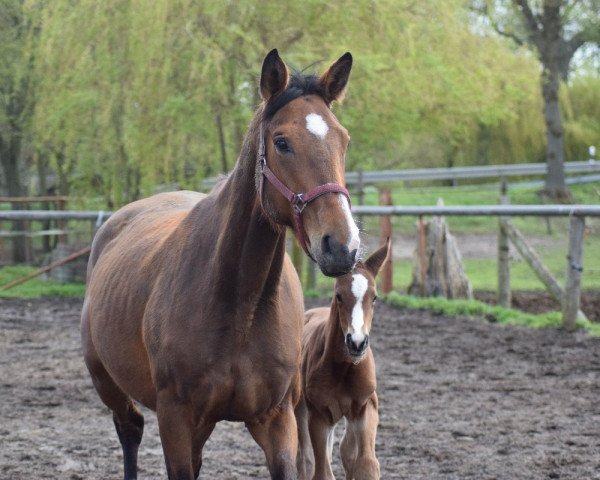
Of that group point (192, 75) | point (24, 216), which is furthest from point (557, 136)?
point (24, 216)

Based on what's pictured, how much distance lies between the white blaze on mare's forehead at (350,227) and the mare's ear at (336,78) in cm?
55

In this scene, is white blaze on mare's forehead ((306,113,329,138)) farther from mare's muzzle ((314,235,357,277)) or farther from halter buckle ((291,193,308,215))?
mare's muzzle ((314,235,357,277))

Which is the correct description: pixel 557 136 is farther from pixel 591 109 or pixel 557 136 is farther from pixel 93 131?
pixel 93 131

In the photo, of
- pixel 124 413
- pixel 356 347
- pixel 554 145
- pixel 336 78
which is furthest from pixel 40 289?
pixel 554 145

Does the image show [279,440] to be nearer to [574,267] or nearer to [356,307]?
[356,307]

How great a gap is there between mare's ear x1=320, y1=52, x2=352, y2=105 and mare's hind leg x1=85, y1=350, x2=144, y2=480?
2.27 m

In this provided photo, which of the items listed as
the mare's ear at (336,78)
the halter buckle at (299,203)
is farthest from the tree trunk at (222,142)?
the halter buckle at (299,203)

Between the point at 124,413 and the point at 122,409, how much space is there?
3cm

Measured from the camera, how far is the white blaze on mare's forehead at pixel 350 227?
2992 millimetres

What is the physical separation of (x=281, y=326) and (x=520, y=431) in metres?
3.07

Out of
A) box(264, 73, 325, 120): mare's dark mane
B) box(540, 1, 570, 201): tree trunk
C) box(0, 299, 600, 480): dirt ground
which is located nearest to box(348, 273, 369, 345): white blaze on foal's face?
box(0, 299, 600, 480): dirt ground

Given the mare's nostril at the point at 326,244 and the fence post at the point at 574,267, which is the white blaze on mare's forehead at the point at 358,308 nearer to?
the mare's nostril at the point at 326,244

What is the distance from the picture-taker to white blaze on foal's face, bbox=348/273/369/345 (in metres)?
4.84

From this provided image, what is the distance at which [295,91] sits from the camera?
3457 millimetres
